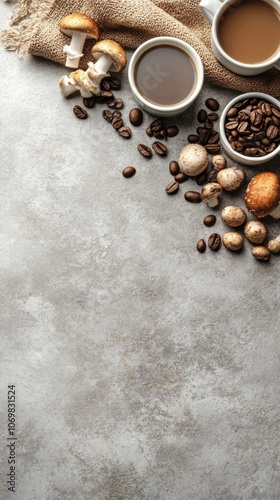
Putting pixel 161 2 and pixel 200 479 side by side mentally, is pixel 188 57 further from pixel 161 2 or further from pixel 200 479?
pixel 200 479

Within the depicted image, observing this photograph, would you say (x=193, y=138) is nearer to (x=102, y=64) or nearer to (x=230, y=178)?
(x=230, y=178)

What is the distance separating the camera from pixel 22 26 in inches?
77.6

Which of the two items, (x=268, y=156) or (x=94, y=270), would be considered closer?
(x=268, y=156)

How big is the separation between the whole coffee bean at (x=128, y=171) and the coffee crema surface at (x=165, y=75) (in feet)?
0.73

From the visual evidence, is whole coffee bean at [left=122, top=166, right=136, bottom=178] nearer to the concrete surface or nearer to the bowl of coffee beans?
the concrete surface

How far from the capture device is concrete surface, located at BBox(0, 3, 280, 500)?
189 centimetres

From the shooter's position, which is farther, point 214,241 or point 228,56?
point 214,241

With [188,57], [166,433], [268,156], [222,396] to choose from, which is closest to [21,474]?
[166,433]

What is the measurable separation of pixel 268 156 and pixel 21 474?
4.14 ft

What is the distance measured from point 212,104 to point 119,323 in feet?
2.53

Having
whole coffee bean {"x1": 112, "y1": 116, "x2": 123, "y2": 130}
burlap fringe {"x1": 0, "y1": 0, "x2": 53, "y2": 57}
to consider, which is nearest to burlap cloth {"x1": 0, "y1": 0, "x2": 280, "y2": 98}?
burlap fringe {"x1": 0, "y1": 0, "x2": 53, "y2": 57}

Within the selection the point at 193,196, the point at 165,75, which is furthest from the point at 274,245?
the point at 165,75

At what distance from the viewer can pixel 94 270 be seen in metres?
1.94

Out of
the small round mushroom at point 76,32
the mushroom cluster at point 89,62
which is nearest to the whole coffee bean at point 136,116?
the mushroom cluster at point 89,62
